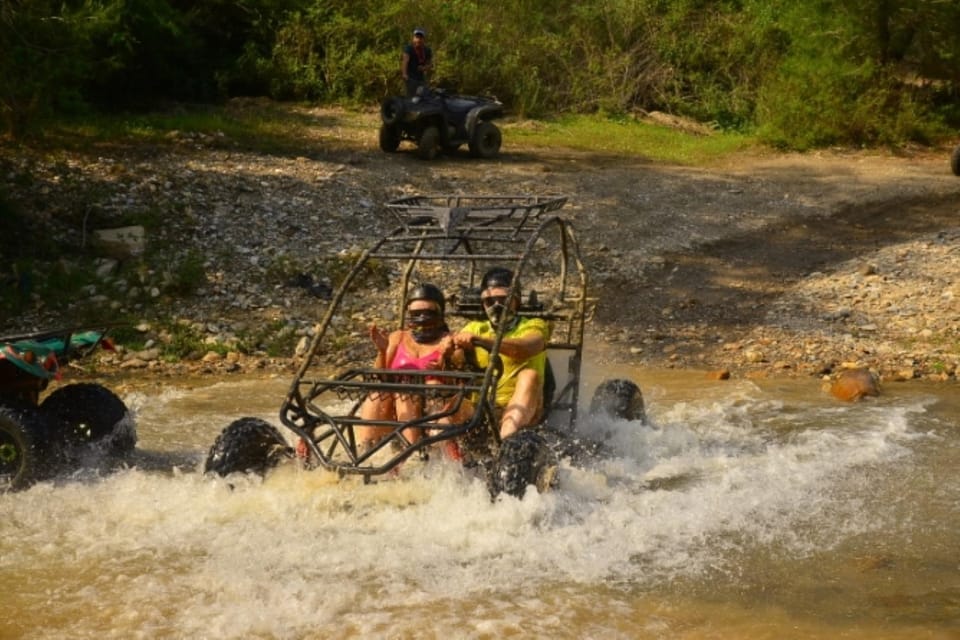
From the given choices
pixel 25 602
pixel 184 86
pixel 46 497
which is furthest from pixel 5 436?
pixel 184 86

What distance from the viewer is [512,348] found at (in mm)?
7691

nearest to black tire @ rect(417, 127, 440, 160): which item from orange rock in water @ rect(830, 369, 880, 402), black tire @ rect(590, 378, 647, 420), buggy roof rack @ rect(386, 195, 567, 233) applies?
orange rock in water @ rect(830, 369, 880, 402)

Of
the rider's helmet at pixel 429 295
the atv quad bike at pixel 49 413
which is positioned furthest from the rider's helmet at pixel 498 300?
the atv quad bike at pixel 49 413

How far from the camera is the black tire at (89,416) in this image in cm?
824

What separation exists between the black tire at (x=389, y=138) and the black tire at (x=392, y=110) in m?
0.17

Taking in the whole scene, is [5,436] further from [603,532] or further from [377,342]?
[603,532]

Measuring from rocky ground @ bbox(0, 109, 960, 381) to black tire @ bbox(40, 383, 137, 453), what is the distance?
9.57 feet

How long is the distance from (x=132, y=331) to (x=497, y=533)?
20.2 ft

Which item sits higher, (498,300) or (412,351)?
(498,300)

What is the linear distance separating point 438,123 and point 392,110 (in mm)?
722

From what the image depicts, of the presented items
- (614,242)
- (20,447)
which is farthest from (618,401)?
(614,242)

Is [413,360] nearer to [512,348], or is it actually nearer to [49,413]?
[512,348]

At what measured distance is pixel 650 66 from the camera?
23812mm

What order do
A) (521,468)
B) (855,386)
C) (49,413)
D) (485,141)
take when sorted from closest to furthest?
(521,468), (49,413), (855,386), (485,141)
